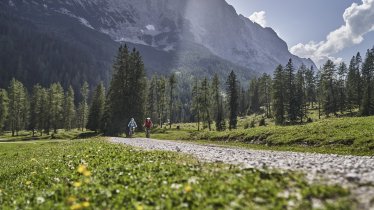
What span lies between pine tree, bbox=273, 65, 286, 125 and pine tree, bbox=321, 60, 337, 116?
2039 cm

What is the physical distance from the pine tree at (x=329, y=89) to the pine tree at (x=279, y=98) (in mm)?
20389

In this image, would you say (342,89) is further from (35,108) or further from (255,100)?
(35,108)

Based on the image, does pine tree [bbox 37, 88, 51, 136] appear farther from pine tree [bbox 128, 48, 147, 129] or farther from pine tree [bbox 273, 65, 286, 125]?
pine tree [bbox 273, 65, 286, 125]

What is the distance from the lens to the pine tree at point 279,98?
99.1m

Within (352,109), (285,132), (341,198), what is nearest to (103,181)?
(341,198)

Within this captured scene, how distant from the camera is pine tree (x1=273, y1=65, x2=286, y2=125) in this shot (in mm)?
99062

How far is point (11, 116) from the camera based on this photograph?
10856 cm

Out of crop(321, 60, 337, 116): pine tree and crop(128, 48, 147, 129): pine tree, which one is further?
crop(321, 60, 337, 116): pine tree

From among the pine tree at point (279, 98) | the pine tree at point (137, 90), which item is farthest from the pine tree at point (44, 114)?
the pine tree at point (279, 98)

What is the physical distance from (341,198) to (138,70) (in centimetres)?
8307

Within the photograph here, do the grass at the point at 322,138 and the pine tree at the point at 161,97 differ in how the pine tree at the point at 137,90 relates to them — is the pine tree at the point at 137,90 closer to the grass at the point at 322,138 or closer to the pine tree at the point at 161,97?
the pine tree at the point at 161,97

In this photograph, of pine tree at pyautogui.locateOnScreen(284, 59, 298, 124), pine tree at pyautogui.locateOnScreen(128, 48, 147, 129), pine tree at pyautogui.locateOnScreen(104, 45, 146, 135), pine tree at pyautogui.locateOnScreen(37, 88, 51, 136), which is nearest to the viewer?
pine tree at pyautogui.locateOnScreen(104, 45, 146, 135)


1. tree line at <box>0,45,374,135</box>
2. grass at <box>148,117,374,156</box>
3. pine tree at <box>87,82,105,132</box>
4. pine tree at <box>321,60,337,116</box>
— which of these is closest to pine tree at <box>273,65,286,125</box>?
tree line at <box>0,45,374,135</box>

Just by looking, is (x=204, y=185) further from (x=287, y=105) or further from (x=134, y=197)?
(x=287, y=105)
